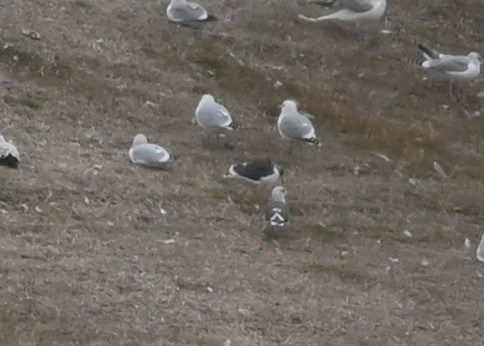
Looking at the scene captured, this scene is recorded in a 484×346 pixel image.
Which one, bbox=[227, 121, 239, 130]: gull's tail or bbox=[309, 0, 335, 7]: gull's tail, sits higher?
bbox=[227, 121, 239, 130]: gull's tail

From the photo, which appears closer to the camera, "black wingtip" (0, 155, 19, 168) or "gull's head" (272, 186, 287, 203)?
"black wingtip" (0, 155, 19, 168)

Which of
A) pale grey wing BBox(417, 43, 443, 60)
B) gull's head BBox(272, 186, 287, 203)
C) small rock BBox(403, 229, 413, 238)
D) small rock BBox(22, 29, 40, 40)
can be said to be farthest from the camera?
pale grey wing BBox(417, 43, 443, 60)

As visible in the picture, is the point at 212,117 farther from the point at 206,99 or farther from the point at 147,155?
the point at 147,155

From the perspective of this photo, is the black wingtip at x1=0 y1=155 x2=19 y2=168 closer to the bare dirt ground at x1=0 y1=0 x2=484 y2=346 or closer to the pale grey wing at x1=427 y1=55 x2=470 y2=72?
the bare dirt ground at x1=0 y1=0 x2=484 y2=346

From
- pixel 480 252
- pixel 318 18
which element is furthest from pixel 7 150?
pixel 318 18

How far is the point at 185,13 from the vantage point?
17344 millimetres

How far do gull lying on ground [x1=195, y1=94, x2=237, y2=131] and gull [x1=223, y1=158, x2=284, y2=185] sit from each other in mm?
897

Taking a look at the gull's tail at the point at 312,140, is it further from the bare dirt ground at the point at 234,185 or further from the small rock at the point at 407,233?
the small rock at the point at 407,233

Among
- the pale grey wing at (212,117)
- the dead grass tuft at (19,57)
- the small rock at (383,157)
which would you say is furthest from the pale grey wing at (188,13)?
the small rock at (383,157)

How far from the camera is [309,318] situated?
10492 mm

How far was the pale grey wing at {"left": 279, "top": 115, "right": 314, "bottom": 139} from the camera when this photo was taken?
567 inches

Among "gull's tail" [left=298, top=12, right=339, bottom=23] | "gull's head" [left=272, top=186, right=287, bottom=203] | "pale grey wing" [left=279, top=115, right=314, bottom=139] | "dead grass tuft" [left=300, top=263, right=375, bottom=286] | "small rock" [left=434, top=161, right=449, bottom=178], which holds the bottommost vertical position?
"gull's tail" [left=298, top=12, right=339, bottom=23]

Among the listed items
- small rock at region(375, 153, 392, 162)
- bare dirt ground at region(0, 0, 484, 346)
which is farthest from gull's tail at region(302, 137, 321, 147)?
small rock at region(375, 153, 392, 162)

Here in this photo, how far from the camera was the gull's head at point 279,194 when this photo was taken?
12.6m
